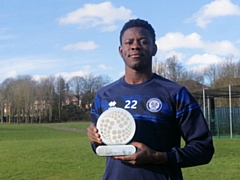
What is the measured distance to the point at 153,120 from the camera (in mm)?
2152

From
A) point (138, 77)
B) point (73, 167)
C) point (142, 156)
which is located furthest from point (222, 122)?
point (142, 156)

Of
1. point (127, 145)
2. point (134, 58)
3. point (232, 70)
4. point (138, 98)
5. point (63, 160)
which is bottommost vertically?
point (63, 160)

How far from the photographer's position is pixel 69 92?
96.9 m

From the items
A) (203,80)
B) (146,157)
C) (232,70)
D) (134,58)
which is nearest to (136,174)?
(146,157)

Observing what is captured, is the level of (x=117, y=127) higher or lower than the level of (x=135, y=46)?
lower

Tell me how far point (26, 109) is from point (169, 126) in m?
98.1

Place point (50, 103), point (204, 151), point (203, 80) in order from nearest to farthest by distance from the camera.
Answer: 1. point (204, 151)
2. point (203, 80)
3. point (50, 103)

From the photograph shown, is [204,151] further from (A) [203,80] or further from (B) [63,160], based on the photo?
(A) [203,80]

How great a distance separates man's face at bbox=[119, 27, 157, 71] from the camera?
221 centimetres

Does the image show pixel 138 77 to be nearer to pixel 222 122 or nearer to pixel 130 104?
pixel 130 104

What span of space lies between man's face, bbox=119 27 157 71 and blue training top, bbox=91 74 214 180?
128 mm

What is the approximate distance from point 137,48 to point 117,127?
0.52 metres

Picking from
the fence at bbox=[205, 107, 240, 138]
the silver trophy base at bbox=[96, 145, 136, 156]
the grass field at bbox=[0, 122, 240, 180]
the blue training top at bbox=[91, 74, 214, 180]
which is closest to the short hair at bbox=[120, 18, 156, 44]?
the blue training top at bbox=[91, 74, 214, 180]

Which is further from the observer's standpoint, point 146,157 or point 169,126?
point 169,126
